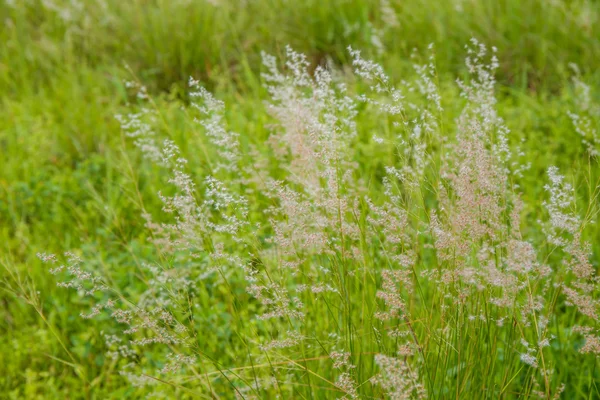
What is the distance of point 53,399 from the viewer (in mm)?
2684

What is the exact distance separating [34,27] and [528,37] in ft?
16.3

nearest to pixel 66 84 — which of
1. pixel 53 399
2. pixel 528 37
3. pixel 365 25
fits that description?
pixel 365 25

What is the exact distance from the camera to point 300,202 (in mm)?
1940

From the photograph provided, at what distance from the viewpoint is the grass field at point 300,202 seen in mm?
1736

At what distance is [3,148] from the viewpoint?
15.1 ft

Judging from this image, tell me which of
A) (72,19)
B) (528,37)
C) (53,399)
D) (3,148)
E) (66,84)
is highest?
(72,19)

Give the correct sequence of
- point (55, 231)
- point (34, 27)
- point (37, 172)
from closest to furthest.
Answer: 1. point (55, 231)
2. point (37, 172)
3. point (34, 27)

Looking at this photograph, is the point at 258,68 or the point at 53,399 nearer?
the point at 53,399

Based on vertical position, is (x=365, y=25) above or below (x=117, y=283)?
above

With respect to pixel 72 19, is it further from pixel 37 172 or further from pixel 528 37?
pixel 528 37

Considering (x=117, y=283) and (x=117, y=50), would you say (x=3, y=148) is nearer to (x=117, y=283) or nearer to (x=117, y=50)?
(x=117, y=50)

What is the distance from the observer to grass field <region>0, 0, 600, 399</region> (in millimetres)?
1736

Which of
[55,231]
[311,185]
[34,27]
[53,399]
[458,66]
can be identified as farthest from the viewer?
[34,27]

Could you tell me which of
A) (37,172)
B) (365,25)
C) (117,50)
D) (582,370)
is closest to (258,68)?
(365,25)
